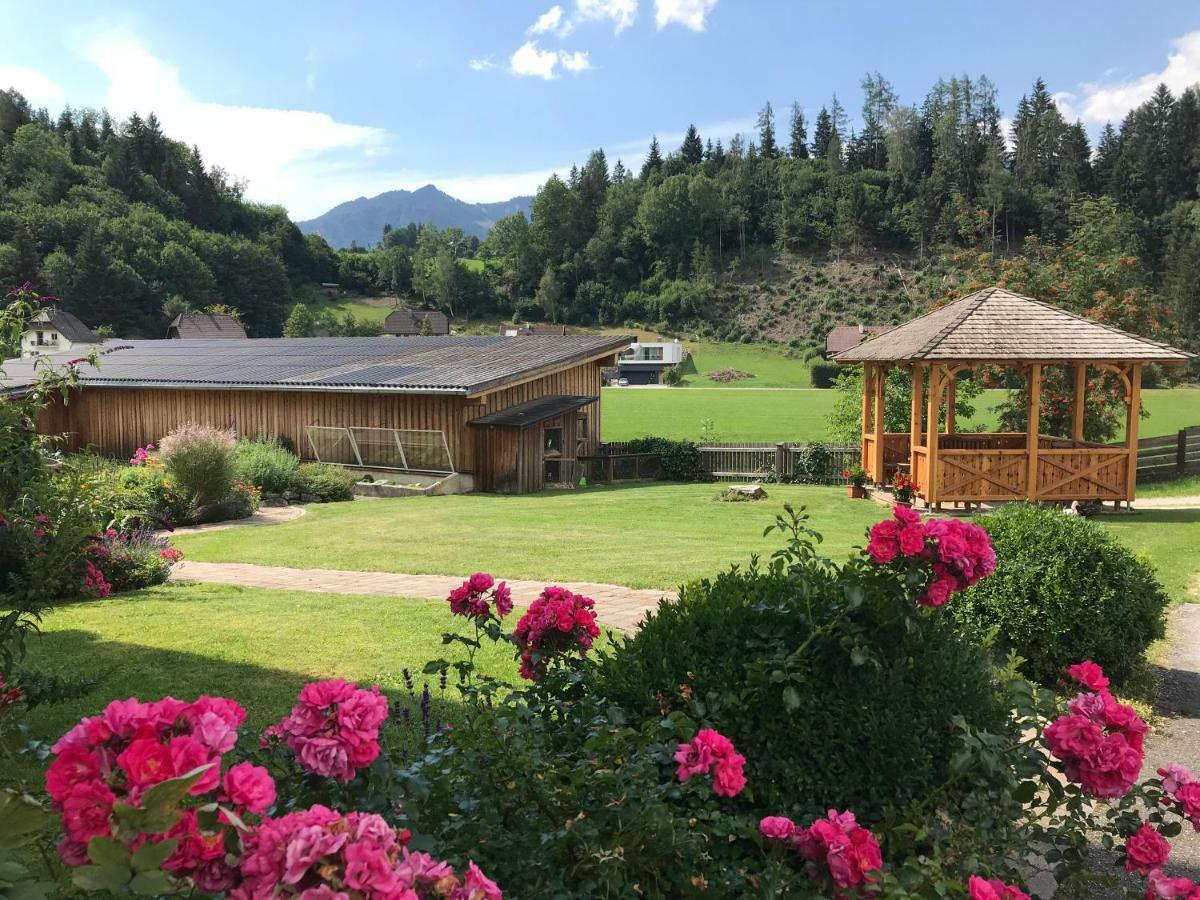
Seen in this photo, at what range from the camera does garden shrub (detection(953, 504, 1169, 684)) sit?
6117mm

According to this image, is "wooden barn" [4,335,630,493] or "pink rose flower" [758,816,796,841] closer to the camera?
"pink rose flower" [758,816,796,841]

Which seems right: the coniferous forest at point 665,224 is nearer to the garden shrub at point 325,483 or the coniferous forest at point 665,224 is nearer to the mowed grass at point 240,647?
the garden shrub at point 325,483

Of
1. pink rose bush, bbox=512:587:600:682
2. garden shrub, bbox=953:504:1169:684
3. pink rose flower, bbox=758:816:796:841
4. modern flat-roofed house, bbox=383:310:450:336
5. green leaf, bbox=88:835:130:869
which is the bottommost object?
garden shrub, bbox=953:504:1169:684

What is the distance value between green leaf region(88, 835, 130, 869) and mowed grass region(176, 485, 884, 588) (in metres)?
7.69

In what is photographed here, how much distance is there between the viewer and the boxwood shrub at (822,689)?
10.4 feet

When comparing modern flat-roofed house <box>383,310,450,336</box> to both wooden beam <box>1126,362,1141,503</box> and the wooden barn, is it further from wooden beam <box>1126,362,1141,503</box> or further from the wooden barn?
wooden beam <box>1126,362,1141,503</box>

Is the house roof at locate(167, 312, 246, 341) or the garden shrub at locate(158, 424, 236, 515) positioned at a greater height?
the house roof at locate(167, 312, 246, 341)

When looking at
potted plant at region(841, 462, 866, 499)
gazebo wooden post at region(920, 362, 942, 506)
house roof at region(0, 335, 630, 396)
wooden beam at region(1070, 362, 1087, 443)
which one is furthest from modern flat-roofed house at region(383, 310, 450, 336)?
gazebo wooden post at region(920, 362, 942, 506)

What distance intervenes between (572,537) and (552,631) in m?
9.65

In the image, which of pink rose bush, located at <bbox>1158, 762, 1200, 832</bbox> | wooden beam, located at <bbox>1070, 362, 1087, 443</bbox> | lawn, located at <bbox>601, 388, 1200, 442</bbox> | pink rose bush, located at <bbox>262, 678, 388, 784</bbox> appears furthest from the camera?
lawn, located at <bbox>601, 388, 1200, 442</bbox>

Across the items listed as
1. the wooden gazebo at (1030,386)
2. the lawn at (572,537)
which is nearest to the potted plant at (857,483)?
the lawn at (572,537)

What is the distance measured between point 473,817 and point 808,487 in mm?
21249

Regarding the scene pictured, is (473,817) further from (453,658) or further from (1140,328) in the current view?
(1140,328)

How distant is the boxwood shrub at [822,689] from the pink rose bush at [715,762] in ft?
1.19
